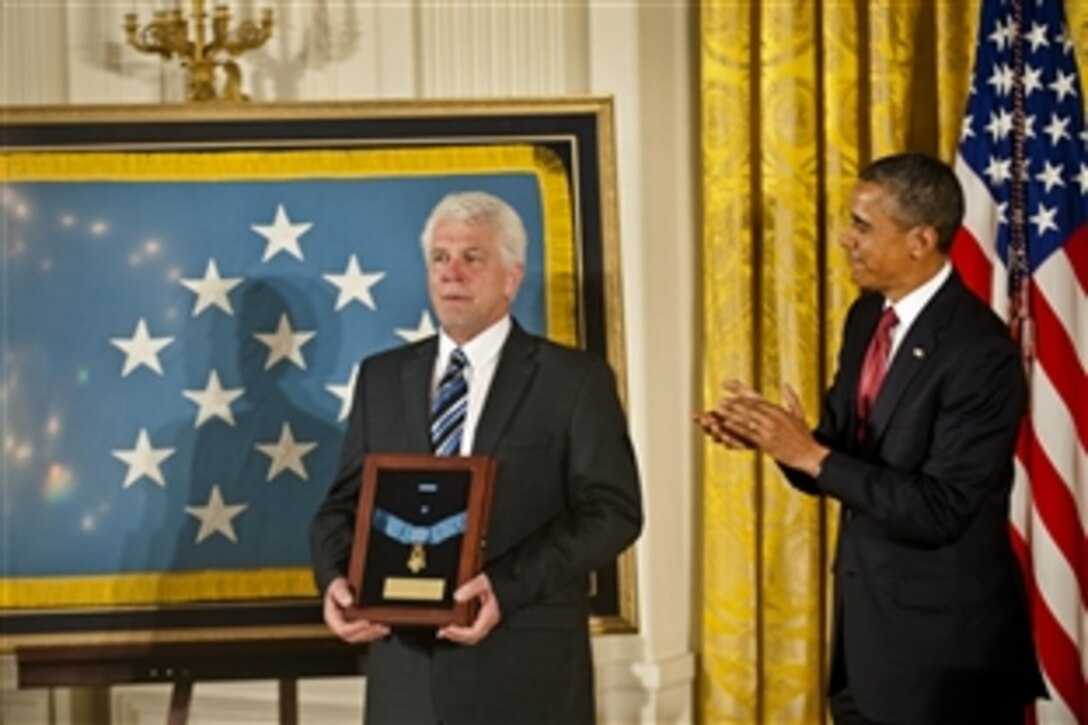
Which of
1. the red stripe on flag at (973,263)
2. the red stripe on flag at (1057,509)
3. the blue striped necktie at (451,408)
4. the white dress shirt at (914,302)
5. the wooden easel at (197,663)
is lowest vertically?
the wooden easel at (197,663)

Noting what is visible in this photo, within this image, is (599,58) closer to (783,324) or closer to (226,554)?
(783,324)

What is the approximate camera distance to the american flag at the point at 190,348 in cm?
432

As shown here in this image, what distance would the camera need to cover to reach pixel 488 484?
11.0 feet

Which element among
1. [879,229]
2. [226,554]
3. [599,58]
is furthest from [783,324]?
[226,554]

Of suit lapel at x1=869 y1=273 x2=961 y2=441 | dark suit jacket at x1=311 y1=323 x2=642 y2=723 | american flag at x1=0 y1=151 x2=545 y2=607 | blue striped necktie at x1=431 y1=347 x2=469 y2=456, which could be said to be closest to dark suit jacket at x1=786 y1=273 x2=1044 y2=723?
suit lapel at x1=869 y1=273 x2=961 y2=441

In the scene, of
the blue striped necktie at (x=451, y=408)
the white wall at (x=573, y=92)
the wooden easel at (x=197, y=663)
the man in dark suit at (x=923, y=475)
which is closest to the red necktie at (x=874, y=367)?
the man in dark suit at (x=923, y=475)

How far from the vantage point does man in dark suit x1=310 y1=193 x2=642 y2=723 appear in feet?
11.3

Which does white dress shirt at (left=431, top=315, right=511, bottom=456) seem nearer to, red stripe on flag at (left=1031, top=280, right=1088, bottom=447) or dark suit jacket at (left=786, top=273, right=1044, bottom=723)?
dark suit jacket at (left=786, top=273, right=1044, bottom=723)

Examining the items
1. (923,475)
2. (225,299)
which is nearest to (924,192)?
(923,475)

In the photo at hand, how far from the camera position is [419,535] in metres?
3.44

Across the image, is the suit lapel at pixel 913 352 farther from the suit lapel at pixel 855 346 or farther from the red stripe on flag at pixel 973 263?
the red stripe on flag at pixel 973 263

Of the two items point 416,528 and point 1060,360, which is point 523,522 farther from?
point 1060,360

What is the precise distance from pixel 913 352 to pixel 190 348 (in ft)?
5.84

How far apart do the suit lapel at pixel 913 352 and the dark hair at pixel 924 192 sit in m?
0.10
